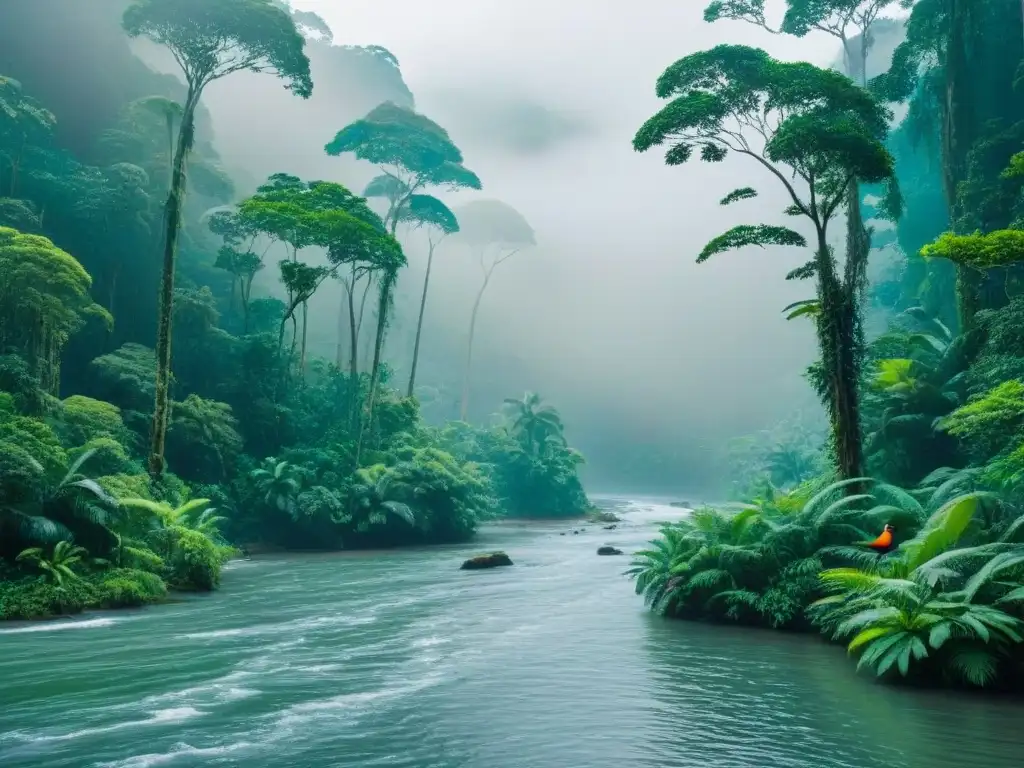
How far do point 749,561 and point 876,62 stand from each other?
80646 mm

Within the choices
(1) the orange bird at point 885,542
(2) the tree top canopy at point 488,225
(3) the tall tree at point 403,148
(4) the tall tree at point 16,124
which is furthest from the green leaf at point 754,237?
(2) the tree top canopy at point 488,225

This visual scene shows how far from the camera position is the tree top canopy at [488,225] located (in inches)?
2633

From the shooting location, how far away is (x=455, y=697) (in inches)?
363

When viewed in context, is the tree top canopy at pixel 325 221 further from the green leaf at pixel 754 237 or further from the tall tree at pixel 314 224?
the green leaf at pixel 754 237

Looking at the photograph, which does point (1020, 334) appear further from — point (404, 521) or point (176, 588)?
point (404, 521)

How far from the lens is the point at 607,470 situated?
11706 centimetres

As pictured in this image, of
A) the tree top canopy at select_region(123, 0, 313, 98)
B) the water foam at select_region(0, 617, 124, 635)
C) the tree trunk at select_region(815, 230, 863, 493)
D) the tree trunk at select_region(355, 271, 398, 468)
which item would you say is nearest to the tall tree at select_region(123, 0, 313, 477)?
the tree top canopy at select_region(123, 0, 313, 98)

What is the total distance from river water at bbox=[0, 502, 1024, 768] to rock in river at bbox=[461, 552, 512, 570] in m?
7.73

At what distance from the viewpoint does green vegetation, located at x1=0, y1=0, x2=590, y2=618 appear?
16.1 m

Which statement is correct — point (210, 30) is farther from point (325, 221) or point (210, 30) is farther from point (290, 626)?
point (290, 626)

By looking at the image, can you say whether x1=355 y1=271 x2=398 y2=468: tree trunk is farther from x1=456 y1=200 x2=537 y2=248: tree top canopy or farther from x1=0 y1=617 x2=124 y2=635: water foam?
x1=456 y1=200 x2=537 y2=248: tree top canopy

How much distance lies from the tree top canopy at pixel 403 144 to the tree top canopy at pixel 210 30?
1505 cm

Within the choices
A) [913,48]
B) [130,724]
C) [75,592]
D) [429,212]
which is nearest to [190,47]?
[75,592]

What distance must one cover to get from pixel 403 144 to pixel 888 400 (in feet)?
99.8
